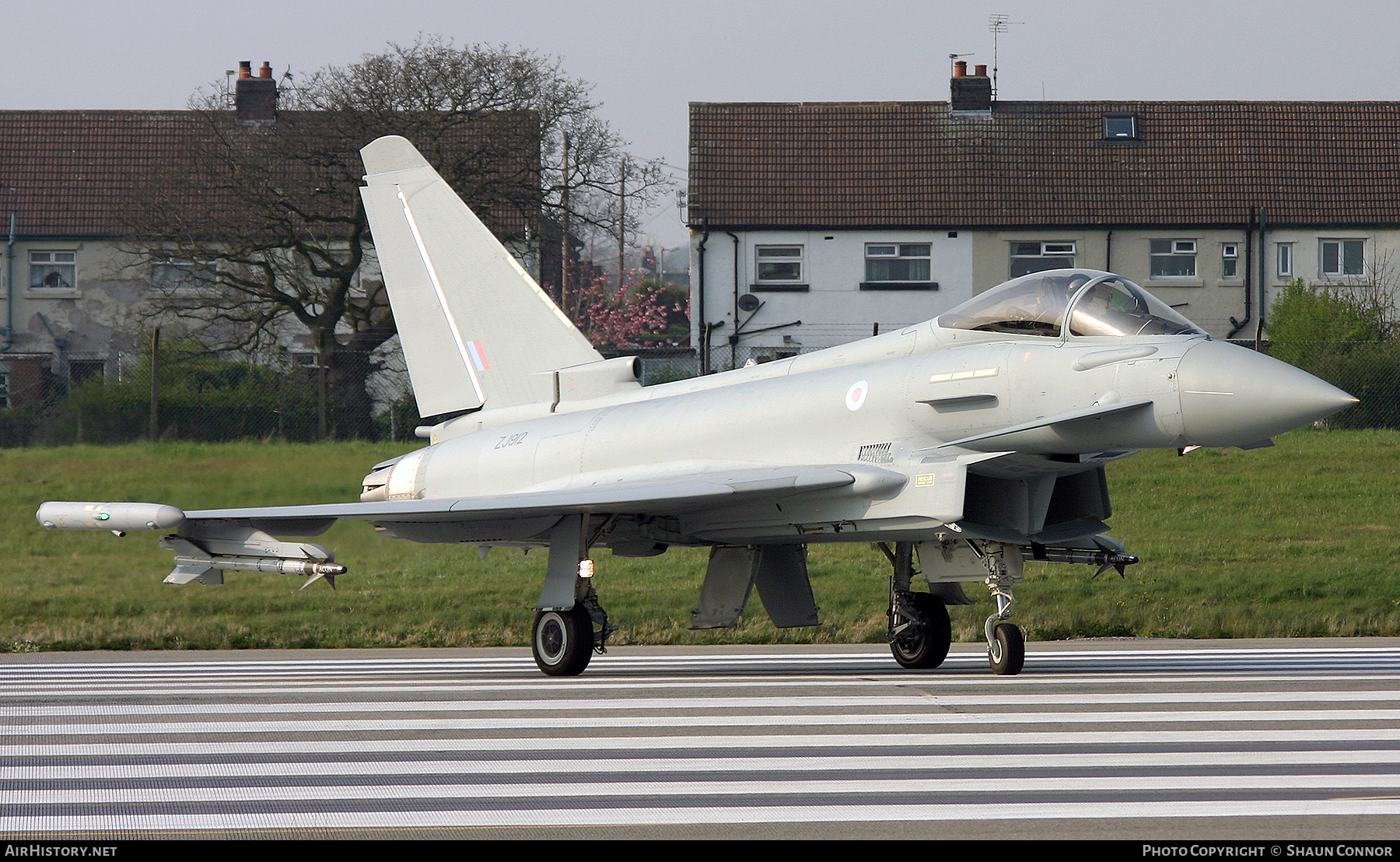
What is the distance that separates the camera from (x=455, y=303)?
47.7ft

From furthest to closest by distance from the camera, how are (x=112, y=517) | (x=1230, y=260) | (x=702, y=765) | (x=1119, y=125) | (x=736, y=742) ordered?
(x=1119, y=125)
(x=1230, y=260)
(x=112, y=517)
(x=736, y=742)
(x=702, y=765)

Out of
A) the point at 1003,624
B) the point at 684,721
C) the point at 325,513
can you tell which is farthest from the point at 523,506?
the point at 1003,624

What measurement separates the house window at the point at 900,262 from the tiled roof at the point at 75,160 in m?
19.9

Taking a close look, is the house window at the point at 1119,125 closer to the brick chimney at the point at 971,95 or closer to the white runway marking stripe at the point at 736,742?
the brick chimney at the point at 971,95

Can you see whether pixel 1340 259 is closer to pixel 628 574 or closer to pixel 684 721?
pixel 628 574

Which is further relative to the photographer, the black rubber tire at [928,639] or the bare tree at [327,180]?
the bare tree at [327,180]

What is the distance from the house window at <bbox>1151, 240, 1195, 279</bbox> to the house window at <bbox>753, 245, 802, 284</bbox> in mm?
9553

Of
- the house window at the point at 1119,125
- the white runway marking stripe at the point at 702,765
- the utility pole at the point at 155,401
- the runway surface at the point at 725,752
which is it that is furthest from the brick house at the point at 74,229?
the white runway marking stripe at the point at 702,765

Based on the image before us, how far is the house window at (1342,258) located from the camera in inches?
1486

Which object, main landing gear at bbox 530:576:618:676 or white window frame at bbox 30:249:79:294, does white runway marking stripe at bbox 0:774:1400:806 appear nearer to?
main landing gear at bbox 530:576:618:676

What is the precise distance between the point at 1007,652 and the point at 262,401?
1529 centimetres

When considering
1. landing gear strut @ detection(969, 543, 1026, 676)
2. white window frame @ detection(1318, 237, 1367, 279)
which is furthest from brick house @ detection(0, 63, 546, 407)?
landing gear strut @ detection(969, 543, 1026, 676)
